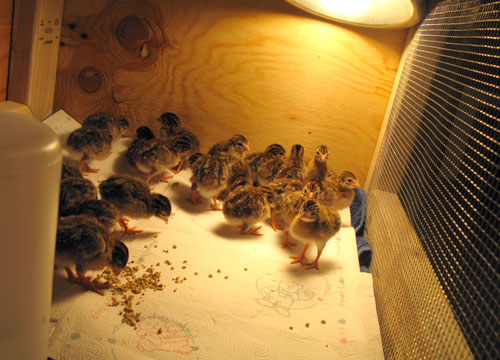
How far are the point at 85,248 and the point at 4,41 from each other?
1760 mm

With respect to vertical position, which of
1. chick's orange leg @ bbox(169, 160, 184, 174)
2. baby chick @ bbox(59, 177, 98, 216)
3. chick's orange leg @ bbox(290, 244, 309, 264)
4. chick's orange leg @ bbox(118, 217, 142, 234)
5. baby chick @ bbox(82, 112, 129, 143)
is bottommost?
chick's orange leg @ bbox(118, 217, 142, 234)

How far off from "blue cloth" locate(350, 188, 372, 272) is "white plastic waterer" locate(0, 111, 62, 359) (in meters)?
2.14

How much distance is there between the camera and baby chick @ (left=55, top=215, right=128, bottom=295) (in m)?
1.88

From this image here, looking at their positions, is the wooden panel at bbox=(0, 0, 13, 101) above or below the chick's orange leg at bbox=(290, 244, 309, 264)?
above

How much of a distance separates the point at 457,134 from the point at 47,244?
1.50 meters

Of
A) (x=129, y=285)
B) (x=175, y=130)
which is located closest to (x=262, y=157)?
(x=175, y=130)

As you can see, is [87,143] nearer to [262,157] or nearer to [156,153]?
[156,153]

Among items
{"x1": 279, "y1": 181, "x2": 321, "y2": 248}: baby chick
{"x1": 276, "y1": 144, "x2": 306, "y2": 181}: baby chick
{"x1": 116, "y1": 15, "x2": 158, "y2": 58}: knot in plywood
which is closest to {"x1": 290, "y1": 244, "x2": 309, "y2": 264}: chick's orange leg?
{"x1": 279, "y1": 181, "x2": 321, "y2": 248}: baby chick

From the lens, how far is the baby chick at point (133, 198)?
2.49 metres

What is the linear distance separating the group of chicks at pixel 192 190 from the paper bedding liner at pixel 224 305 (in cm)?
13

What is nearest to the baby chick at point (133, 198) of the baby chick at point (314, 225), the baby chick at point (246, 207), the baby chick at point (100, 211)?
the baby chick at point (100, 211)

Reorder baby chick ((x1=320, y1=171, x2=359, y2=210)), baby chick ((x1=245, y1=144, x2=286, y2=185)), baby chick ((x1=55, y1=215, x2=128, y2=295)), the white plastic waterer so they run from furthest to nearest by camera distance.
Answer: baby chick ((x1=245, y1=144, x2=286, y2=185)), baby chick ((x1=320, y1=171, x2=359, y2=210)), baby chick ((x1=55, y1=215, x2=128, y2=295)), the white plastic waterer

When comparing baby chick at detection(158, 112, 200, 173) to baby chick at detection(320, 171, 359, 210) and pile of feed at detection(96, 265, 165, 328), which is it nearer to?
baby chick at detection(320, 171, 359, 210)

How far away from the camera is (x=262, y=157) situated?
3160mm
